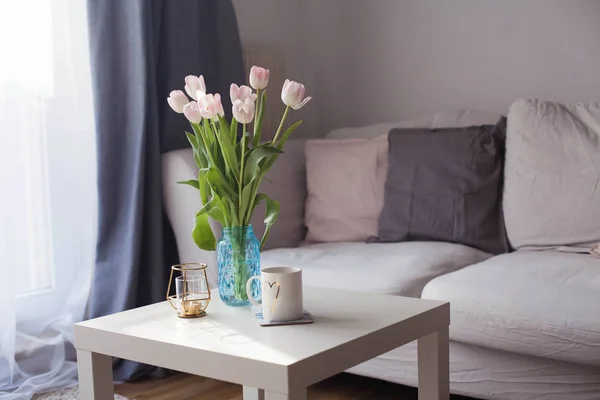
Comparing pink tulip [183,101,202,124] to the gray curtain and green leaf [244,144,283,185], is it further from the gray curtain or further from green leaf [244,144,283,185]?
the gray curtain

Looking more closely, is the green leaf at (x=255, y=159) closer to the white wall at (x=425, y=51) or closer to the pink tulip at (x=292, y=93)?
the pink tulip at (x=292, y=93)

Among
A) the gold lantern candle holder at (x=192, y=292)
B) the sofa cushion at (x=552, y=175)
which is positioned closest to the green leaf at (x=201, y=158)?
the gold lantern candle holder at (x=192, y=292)

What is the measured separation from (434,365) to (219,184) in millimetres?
604

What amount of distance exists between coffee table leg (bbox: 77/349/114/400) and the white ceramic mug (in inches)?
14.8

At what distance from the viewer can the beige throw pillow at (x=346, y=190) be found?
295 centimetres

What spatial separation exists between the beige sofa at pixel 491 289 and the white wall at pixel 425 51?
548 mm

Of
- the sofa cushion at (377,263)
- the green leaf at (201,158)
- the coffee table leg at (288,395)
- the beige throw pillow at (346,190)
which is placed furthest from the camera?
the beige throw pillow at (346,190)

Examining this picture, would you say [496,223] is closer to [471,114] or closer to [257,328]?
[471,114]

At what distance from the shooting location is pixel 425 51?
11.4ft

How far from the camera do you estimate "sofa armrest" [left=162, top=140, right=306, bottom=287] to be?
109 inches

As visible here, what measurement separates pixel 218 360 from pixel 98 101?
1581 mm

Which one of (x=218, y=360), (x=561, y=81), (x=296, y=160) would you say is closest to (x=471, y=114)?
(x=561, y=81)

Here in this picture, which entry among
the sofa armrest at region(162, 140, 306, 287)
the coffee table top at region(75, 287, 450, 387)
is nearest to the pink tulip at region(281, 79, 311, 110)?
the coffee table top at region(75, 287, 450, 387)

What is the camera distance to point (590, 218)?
2.54m
